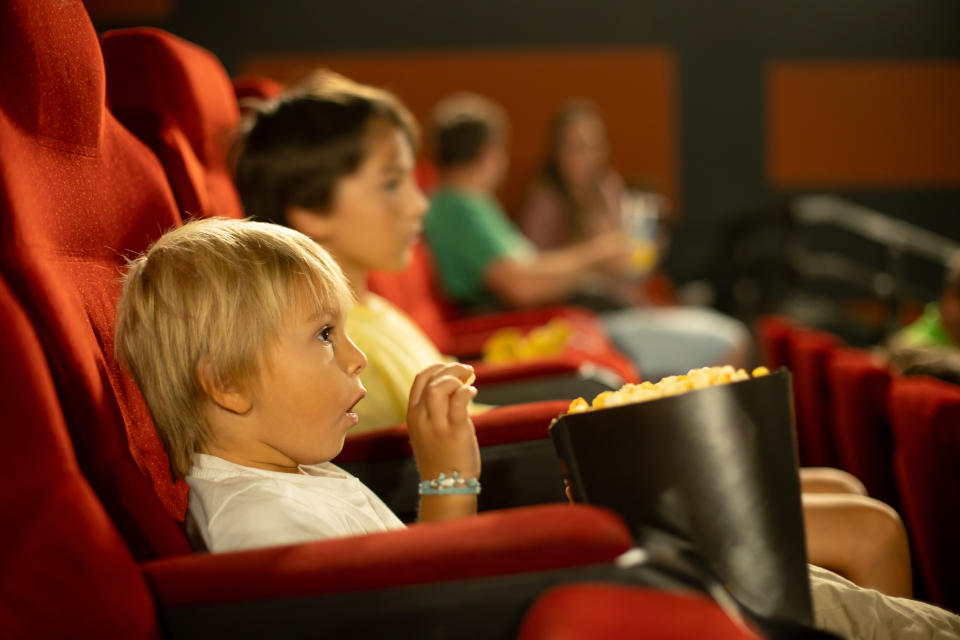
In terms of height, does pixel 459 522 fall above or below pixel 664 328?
above

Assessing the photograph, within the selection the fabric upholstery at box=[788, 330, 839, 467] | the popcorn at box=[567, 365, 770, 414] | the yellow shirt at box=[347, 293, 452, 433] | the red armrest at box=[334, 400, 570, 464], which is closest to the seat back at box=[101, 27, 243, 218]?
the yellow shirt at box=[347, 293, 452, 433]

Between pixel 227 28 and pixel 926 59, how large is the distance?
4.12 metres

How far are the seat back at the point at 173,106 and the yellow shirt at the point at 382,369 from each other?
0.29 metres

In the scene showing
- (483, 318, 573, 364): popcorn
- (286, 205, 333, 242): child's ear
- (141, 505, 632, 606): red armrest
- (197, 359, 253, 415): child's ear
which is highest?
(286, 205, 333, 242): child's ear

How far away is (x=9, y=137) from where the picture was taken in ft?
3.22

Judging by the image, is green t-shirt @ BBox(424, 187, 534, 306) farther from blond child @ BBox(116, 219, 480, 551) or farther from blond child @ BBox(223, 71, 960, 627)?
blond child @ BBox(116, 219, 480, 551)

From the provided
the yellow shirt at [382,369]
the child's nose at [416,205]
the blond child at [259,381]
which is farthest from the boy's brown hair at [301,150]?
the blond child at [259,381]

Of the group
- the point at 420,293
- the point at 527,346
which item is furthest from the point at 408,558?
the point at 420,293

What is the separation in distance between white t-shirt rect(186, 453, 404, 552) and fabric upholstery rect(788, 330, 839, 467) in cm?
126

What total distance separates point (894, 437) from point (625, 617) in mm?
1191

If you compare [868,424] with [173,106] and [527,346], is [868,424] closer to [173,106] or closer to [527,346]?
[527,346]

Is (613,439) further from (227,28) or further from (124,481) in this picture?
(227,28)

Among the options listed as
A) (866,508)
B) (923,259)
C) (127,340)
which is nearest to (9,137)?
(127,340)

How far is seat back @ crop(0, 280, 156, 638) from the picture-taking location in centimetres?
82
